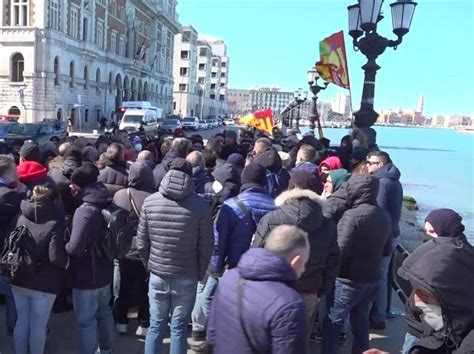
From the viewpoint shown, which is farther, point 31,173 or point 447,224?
point 31,173

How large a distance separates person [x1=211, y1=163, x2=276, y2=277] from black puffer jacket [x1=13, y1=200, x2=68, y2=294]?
131cm

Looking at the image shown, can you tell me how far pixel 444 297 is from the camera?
2395mm

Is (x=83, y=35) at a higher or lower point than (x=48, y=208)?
higher

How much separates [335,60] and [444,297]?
9.06m

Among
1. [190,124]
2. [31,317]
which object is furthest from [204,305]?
[190,124]

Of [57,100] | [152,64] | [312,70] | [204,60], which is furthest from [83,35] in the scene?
[204,60]

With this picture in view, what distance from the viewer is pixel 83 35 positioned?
48500mm

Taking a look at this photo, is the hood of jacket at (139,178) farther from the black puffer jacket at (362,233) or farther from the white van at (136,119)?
the white van at (136,119)

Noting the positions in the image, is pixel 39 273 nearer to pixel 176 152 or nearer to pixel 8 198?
pixel 8 198

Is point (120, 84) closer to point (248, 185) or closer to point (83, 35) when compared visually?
point (83, 35)

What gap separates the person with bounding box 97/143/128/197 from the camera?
197 inches

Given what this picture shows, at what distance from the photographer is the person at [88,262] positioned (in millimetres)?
3615

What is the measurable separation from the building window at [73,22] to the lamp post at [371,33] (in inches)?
1663

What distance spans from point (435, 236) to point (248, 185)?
1675mm
